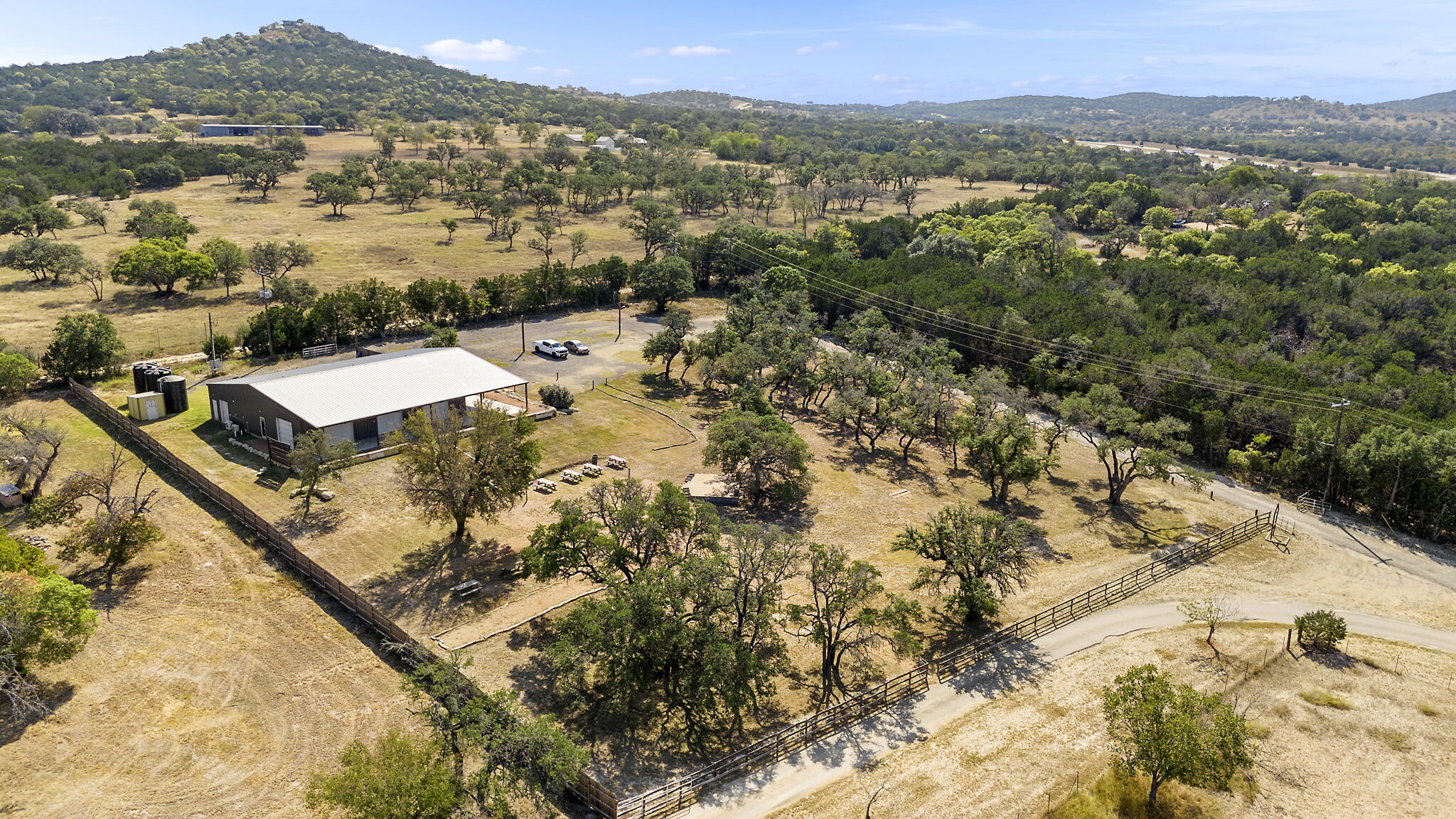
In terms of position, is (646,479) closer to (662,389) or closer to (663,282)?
(662,389)

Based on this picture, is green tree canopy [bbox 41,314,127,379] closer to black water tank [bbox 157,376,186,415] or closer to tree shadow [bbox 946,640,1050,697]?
black water tank [bbox 157,376,186,415]

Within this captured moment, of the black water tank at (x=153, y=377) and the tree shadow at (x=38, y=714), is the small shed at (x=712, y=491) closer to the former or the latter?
the tree shadow at (x=38, y=714)

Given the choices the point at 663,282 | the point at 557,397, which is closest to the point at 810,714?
the point at 557,397

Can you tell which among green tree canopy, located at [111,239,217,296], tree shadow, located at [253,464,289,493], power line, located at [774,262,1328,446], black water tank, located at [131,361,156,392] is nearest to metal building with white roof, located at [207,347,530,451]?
tree shadow, located at [253,464,289,493]

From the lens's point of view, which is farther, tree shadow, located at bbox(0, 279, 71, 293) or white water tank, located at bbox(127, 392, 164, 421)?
tree shadow, located at bbox(0, 279, 71, 293)

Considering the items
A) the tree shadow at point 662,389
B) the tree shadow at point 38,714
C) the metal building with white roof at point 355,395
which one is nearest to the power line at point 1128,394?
the tree shadow at point 662,389

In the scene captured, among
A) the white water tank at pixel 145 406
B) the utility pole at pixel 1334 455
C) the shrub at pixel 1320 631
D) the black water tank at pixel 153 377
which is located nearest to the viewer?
the shrub at pixel 1320 631

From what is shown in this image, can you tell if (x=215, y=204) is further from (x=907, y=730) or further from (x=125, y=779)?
(x=907, y=730)
